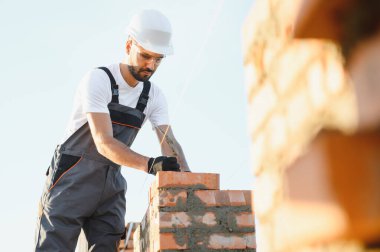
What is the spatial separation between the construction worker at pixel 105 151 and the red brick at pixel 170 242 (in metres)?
0.45

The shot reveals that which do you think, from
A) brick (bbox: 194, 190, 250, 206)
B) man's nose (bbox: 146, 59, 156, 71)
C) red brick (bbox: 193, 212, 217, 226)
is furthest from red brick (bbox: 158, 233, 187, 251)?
man's nose (bbox: 146, 59, 156, 71)

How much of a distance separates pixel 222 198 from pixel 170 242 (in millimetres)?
410

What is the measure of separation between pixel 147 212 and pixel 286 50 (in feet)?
7.94

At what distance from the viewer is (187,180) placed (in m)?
3.11

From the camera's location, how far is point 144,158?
3369 mm

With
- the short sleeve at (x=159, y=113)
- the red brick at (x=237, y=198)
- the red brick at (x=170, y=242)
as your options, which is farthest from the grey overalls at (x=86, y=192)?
the red brick at (x=237, y=198)

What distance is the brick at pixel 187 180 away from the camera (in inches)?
121

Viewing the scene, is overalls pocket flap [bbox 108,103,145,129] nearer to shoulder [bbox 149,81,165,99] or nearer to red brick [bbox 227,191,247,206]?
shoulder [bbox 149,81,165,99]

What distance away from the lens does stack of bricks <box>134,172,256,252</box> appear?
299 centimetres

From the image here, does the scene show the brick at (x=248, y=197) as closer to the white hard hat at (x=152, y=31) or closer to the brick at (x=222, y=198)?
the brick at (x=222, y=198)

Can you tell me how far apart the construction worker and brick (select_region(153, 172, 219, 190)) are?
0.17 m

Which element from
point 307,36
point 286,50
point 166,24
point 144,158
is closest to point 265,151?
point 286,50

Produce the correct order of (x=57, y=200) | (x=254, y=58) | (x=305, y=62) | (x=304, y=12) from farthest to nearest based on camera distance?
(x=57, y=200) < (x=254, y=58) < (x=305, y=62) < (x=304, y=12)

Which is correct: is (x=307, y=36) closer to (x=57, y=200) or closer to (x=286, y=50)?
(x=286, y=50)
